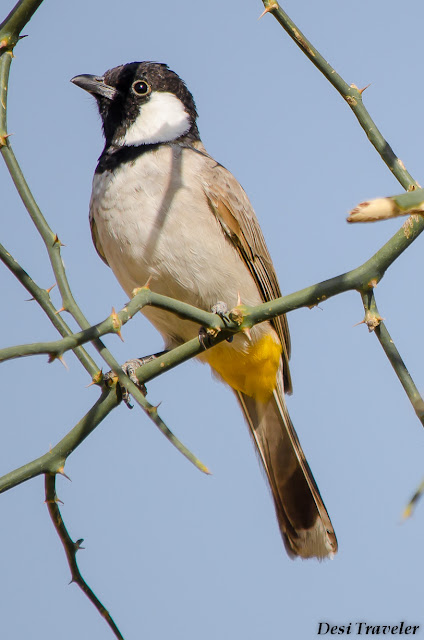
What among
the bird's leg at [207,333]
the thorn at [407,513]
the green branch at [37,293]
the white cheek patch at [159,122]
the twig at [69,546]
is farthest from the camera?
the white cheek patch at [159,122]

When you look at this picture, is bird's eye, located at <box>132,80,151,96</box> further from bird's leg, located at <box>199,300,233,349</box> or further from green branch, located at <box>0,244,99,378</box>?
green branch, located at <box>0,244,99,378</box>

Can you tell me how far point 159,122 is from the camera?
4.15 m

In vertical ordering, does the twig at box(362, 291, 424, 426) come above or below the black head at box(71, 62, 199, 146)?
below

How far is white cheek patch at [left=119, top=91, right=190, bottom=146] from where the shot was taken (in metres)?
4.04

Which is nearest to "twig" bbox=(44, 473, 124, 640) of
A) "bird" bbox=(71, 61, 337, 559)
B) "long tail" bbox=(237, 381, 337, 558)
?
"bird" bbox=(71, 61, 337, 559)

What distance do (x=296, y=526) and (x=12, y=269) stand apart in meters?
2.43

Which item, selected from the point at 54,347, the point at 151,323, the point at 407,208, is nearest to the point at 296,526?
the point at 151,323

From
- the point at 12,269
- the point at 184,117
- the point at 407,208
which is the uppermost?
the point at 184,117

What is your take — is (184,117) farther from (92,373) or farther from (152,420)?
(152,420)

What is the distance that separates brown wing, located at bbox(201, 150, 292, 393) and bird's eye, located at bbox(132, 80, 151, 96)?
0.48 m

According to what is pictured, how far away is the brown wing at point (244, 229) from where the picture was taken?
3.91 m

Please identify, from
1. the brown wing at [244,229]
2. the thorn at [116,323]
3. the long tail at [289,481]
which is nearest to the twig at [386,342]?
the thorn at [116,323]

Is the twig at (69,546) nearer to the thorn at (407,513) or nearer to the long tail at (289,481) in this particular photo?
the thorn at (407,513)

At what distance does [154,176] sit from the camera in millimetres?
3723
